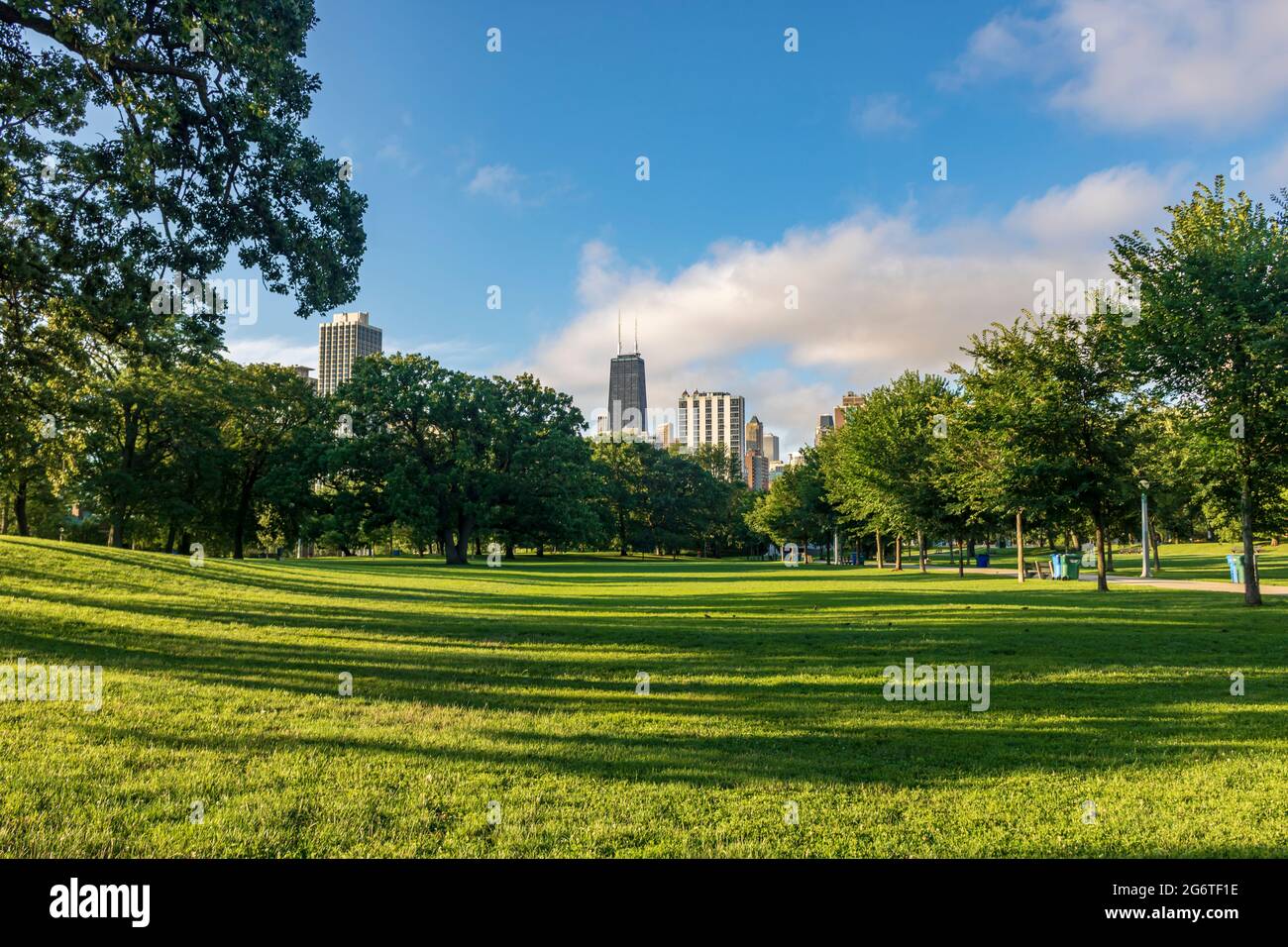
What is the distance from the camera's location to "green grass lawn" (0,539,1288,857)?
4551 millimetres

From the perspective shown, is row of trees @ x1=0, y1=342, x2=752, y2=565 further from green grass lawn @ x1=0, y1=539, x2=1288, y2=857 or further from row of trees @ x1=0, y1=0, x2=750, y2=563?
green grass lawn @ x1=0, y1=539, x2=1288, y2=857

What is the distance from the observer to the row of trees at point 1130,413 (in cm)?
1788

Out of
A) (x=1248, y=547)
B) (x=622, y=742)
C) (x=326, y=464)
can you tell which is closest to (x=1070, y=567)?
(x=1248, y=547)

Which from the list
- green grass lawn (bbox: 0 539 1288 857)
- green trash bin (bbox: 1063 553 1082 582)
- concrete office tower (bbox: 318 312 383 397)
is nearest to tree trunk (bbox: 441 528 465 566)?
green grass lawn (bbox: 0 539 1288 857)

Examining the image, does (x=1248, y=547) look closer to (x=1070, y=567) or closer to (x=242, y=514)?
(x=1070, y=567)

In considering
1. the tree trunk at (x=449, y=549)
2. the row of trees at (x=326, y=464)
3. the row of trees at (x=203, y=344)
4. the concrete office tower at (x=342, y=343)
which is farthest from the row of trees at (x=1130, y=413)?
the concrete office tower at (x=342, y=343)

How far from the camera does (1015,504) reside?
26219 mm

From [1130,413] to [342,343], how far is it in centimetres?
12163

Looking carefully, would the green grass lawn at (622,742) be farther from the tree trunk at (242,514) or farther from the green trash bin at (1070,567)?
the tree trunk at (242,514)

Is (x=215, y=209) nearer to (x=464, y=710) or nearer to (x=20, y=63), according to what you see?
(x=20, y=63)

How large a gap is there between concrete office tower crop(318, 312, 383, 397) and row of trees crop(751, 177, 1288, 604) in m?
89.7

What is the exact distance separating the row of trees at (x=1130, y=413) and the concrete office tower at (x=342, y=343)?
3532 inches
